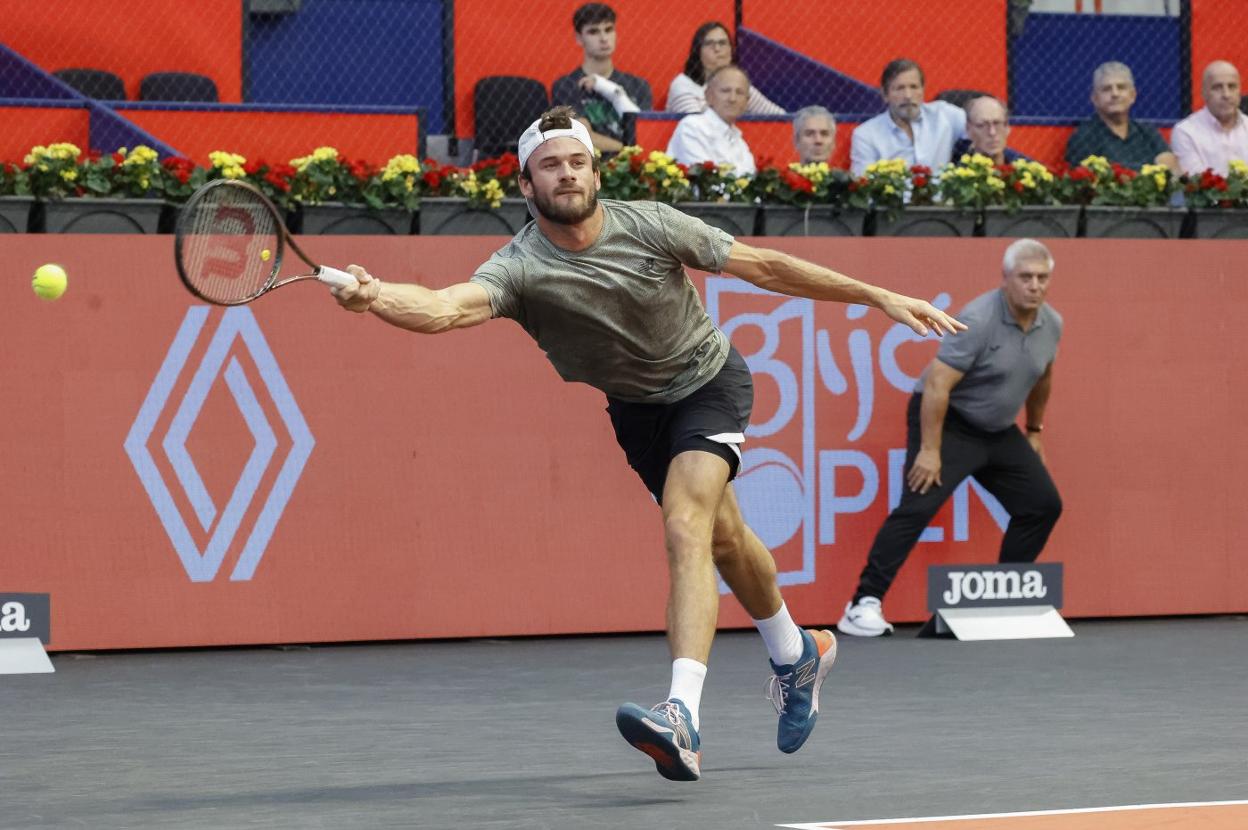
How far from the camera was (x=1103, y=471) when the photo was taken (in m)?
10.7

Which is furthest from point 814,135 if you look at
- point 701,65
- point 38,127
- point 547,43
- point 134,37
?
point 134,37

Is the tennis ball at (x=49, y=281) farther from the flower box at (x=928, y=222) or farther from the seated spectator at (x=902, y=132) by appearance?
the seated spectator at (x=902, y=132)

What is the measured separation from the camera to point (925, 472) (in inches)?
393

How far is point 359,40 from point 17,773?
924 centimetres

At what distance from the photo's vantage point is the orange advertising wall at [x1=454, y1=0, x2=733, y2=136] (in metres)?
14.8

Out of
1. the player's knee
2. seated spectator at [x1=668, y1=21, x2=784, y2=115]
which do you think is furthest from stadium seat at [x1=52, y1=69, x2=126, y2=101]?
the player's knee

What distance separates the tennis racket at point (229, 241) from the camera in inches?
219

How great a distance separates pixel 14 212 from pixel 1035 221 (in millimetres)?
4904

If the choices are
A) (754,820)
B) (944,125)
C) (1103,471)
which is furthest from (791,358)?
(754,820)

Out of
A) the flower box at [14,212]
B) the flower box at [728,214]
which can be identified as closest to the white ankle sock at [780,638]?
the flower box at [728,214]

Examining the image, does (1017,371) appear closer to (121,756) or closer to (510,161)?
(510,161)

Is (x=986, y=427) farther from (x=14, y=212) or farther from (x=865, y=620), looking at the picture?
(x=14, y=212)

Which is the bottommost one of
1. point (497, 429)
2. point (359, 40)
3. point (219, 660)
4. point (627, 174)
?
point (219, 660)

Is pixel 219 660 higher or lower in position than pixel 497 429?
lower
